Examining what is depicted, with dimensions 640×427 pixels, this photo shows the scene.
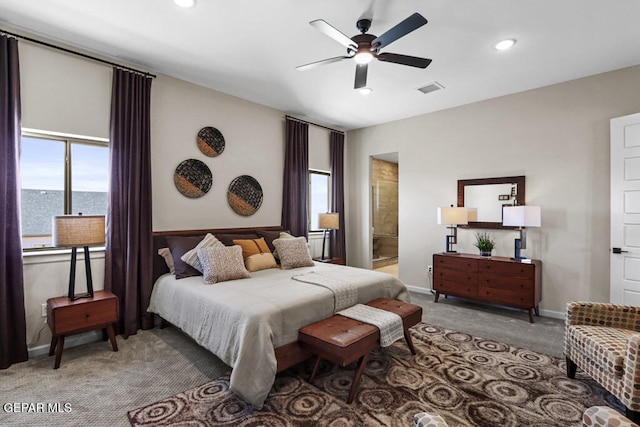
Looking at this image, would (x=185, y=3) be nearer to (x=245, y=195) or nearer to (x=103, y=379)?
(x=245, y=195)

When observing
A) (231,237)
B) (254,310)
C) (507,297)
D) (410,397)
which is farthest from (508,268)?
Result: (231,237)

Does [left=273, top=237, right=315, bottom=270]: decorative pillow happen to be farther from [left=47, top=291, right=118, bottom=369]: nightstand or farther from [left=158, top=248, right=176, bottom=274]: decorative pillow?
[left=47, top=291, right=118, bottom=369]: nightstand

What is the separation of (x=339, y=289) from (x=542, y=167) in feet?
10.9

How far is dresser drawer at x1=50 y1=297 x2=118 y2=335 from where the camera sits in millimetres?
2566

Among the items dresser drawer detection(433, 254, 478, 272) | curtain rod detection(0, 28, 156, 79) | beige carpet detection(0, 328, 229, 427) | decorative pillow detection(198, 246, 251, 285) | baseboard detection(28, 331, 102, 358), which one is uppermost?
curtain rod detection(0, 28, 156, 79)

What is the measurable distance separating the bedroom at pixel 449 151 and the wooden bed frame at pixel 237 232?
13 cm

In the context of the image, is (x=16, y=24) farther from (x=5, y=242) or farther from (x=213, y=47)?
(x=5, y=242)

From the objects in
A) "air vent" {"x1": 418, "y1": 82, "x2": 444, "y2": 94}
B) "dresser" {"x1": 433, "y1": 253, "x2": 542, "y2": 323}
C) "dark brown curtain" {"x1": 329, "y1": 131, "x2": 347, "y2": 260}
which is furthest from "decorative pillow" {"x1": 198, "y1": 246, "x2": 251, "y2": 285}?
"air vent" {"x1": 418, "y1": 82, "x2": 444, "y2": 94}

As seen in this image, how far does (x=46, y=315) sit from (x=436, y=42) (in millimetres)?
4519

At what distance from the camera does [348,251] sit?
249 inches

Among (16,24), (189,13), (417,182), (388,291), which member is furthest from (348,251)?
(16,24)

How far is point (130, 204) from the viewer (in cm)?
327

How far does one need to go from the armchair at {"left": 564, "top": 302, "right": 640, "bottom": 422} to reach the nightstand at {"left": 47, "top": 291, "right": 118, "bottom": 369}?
3.85 metres

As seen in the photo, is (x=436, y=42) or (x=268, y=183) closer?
(x=436, y=42)
